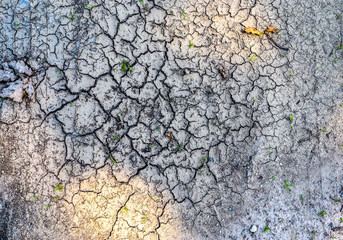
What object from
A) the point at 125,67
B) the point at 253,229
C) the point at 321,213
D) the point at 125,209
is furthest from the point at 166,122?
the point at 321,213

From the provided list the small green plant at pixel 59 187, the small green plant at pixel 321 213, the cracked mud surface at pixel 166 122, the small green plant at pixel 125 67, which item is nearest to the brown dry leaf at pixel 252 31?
the cracked mud surface at pixel 166 122

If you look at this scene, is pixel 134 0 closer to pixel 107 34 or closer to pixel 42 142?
pixel 107 34

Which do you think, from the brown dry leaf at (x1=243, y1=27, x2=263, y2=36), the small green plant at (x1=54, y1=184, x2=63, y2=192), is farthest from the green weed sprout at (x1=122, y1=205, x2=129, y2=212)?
the brown dry leaf at (x1=243, y1=27, x2=263, y2=36)

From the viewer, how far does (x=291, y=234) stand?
102 inches

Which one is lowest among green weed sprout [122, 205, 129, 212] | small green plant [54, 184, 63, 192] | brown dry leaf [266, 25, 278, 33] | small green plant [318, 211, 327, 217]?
small green plant [318, 211, 327, 217]

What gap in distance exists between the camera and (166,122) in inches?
103

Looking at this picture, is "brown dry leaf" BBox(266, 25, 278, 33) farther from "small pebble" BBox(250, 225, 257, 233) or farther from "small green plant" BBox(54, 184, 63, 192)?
"small green plant" BBox(54, 184, 63, 192)

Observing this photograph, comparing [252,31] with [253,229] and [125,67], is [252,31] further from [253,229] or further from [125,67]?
[253,229]

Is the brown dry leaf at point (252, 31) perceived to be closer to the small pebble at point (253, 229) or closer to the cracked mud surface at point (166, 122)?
the cracked mud surface at point (166, 122)

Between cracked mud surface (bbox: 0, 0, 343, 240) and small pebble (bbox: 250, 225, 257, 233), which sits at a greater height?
cracked mud surface (bbox: 0, 0, 343, 240)

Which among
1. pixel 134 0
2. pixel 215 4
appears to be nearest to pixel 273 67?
pixel 215 4

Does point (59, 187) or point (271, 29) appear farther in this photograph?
point (271, 29)

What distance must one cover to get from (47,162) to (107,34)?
1.36 m

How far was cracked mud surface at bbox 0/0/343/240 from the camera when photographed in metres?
2.48
